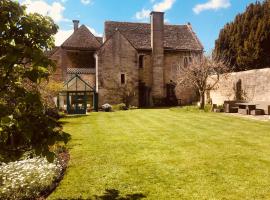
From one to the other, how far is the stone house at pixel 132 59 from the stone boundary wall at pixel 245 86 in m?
Answer: 5.56

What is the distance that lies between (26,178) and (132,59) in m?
28.1

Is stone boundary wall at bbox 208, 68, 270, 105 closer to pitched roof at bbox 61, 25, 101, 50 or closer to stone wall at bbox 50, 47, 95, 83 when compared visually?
stone wall at bbox 50, 47, 95, 83

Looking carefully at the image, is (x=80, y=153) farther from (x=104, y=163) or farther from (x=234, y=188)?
(x=234, y=188)

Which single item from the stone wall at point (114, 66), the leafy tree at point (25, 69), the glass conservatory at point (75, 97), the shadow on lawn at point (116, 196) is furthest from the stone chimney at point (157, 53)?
the leafy tree at point (25, 69)

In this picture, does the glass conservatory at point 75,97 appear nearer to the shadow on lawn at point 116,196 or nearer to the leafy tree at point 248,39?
the leafy tree at point 248,39

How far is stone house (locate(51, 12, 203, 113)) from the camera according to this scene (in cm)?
3419

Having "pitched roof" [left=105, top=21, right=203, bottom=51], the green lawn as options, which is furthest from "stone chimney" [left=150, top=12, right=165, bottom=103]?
the green lawn

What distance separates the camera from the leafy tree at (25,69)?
15.4 feet

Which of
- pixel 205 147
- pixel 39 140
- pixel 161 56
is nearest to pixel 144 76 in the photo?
pixel 161 56

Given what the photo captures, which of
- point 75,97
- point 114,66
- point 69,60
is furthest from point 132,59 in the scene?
point 75,97

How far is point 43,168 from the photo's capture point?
859 cm

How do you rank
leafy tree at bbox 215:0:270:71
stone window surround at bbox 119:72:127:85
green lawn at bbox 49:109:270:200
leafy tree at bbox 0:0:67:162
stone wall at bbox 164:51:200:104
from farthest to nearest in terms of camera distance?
stone wall at bbox 164:51:200:104
stone window surround at bbox 119:72:127:85
leafy tree at bbox 215:0:270:71
green lawn at bbox 49:109:270:200
leafy tree at bbox 0:0:67:162

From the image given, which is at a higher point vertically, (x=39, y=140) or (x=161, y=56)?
(x=161, y=56)

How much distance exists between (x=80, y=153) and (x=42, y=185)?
11.8ft
